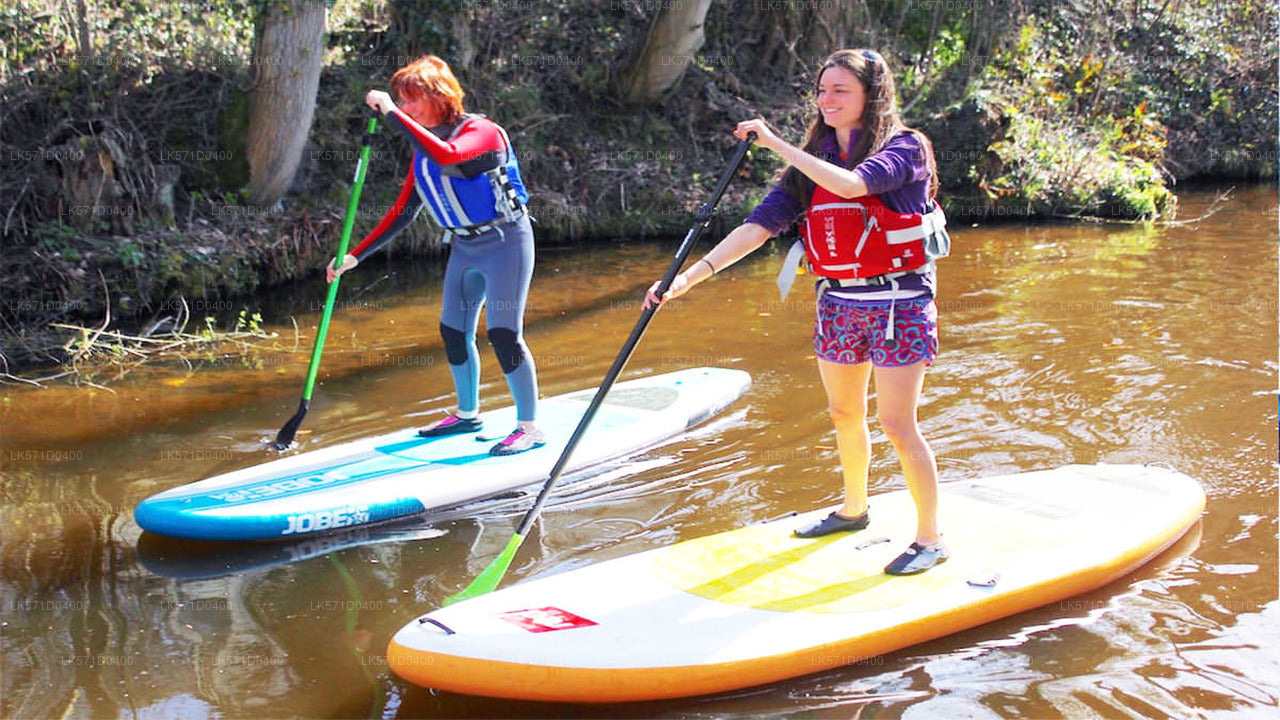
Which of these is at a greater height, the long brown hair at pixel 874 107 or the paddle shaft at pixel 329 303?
the long brown hair at pixel 874 107

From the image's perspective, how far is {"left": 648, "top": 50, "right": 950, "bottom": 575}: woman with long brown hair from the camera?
3.44 meters

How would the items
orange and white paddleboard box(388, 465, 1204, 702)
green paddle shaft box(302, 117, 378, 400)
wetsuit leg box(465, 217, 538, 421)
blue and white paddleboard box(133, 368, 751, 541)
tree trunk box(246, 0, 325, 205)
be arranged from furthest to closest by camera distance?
tree trunk box(246, 0, 325, 205) < green paddle shaft box(302, 117, 378, 400) < wetsuit leg box(465, 217, 538, 421) < blue and white paddleboard box(133, 368, 751, 541) < orange and white paddleboard box(388, 465, 1204, 702)

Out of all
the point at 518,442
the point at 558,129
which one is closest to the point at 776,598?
the point at 518,442

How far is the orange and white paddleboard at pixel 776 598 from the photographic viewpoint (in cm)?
314

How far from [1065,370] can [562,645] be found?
4400 mm

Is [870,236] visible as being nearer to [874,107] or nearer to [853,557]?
[874,107]

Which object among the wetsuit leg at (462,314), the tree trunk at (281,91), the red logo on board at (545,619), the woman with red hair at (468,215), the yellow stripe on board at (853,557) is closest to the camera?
the red logo on board at (545,619)

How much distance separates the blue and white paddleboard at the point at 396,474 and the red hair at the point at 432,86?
1.42 meters

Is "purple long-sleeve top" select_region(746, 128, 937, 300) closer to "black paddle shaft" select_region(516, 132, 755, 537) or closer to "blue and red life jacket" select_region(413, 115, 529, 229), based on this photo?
"black paddle shaft" select_region(516, 132, 755, 537)

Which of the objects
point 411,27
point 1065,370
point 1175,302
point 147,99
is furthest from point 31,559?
point 411,27

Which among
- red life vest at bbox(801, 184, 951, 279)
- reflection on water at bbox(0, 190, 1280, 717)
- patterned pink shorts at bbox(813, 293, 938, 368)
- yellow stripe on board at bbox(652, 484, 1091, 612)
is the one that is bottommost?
reflection on water at bbox(0, 190, 1280, 717)

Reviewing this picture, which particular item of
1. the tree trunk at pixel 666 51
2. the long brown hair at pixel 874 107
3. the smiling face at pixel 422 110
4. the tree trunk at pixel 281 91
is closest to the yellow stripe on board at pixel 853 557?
the long brown hair at pixel 874 107

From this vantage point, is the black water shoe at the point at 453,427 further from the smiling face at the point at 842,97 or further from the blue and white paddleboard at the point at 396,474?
the smiling face at the point at 842,97

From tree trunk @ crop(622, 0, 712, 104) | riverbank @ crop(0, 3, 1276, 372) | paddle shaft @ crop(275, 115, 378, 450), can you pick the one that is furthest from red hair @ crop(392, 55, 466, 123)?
tree trunk @ crop(622, 0, 712, 104)
